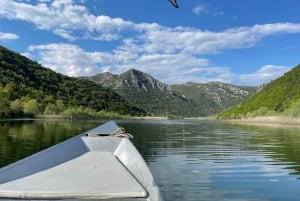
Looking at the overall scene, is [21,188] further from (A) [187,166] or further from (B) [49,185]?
(A) [187,166]

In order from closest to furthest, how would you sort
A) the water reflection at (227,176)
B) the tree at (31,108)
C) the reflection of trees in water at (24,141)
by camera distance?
the water reflection at (227,176), the reflection of trees in water at (24,141), the tree at (31,108)

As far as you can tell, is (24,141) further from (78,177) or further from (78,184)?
(78,184)

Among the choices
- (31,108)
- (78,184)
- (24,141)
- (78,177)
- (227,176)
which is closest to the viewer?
(78,184)

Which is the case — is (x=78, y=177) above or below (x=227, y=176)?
above

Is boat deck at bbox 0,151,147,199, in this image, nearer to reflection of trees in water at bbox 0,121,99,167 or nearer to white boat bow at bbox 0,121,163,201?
white boat bow at bbox 0,121,163,201

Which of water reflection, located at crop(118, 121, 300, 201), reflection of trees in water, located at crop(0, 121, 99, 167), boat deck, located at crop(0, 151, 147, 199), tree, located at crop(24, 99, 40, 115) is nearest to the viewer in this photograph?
boat deck, located at crop(0, 151, 147, 199)

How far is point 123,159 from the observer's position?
8117 mm

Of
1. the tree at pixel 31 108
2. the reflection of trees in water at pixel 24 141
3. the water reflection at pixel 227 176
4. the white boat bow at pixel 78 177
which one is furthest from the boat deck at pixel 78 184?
the tree at pixel 31 108

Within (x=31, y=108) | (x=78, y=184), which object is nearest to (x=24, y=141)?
(x=78, y=184)

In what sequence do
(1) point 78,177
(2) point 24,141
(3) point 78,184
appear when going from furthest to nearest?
1. (2) point 24,141
2. (1) point 78,177
3. (3) point 78,184

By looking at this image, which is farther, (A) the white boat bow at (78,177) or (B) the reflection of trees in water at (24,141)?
(B) the reflection of trees in water at (24,141)

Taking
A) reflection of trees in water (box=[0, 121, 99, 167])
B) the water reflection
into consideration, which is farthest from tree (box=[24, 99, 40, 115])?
the water reflection

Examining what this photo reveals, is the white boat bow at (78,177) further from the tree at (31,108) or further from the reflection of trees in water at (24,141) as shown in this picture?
the tree at (31,108)

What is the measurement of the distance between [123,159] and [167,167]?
9818 millimetres
